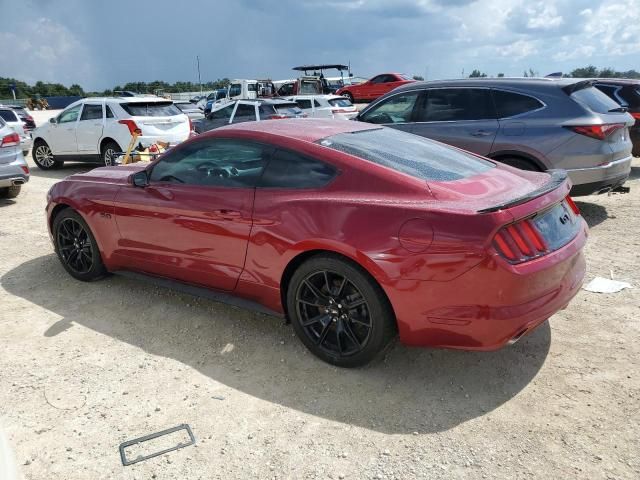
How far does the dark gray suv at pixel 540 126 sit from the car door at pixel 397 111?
29 centimetres

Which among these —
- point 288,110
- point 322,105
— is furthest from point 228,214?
point 322,105

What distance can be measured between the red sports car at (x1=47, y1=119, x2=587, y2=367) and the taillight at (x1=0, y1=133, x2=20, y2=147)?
4.67m

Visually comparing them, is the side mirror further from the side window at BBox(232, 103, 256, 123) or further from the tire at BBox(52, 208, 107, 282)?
the side window at BBox(232, 103, 256, 123)

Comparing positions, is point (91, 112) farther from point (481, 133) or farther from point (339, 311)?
point (339, 311)

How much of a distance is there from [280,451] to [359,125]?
98.2 inches

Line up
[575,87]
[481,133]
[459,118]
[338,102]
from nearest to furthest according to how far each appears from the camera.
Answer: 1. [575,87]
2. [481,133]
3. [459,118]
4. [338,102]

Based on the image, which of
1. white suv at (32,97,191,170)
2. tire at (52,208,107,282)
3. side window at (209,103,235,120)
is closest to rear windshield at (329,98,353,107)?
side window at (209,103,235,120)

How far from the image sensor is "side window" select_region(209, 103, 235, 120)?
552 inches

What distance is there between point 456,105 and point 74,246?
15.8ft

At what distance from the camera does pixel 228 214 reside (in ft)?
11.7

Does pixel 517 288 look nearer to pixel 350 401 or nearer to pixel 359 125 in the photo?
pixel 350 401

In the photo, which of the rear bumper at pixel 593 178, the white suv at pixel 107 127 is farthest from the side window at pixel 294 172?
the white suv at pixel 107 127

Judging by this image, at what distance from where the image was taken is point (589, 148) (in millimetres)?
5793

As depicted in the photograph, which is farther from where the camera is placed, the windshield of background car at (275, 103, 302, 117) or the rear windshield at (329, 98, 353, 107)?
the rear windshield at (329, 98, 353, 107)
